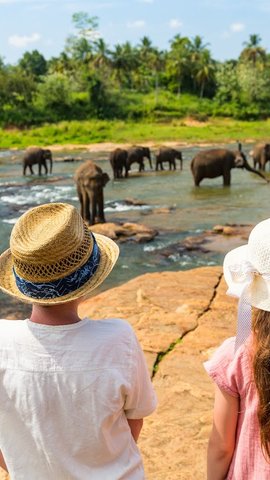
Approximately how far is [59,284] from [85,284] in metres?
0.10

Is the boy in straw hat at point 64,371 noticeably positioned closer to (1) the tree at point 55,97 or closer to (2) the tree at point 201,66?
(1) the tree at point 55,97

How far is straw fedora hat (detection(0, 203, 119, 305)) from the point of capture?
178 centimetres

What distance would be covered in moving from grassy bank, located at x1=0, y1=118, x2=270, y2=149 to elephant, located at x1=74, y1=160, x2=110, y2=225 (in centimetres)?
2725

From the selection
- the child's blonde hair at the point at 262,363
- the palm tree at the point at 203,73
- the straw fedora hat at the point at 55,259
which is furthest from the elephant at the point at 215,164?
the palm tree at the point at 203,73

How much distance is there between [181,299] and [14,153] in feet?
105

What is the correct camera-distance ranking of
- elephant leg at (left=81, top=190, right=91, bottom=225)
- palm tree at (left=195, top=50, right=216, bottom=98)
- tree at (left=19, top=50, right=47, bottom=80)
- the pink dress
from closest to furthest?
the pink dress → elephant leg at (left=81, top=190, right=91, bottom=225) → palm tree at (left=195, top=50, right=216, bottom=98) → tree at (left=19, top=50, right=47, bottom=80)

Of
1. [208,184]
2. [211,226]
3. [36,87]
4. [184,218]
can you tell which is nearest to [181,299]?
[211,226]

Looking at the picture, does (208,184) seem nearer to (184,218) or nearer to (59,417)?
(184,218)

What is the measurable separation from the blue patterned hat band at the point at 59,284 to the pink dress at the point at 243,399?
0.48 meters

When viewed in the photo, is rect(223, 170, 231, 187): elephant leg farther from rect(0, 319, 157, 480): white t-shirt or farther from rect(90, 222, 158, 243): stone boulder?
rect(0, 319, 157, 480): white t-shirt

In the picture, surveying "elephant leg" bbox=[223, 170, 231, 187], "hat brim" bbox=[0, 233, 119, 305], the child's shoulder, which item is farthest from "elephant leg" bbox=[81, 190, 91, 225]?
the child's shoulder

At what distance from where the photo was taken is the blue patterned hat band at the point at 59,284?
70.1 inches

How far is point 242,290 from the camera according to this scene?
5.41ft

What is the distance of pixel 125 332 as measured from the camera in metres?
1.81
